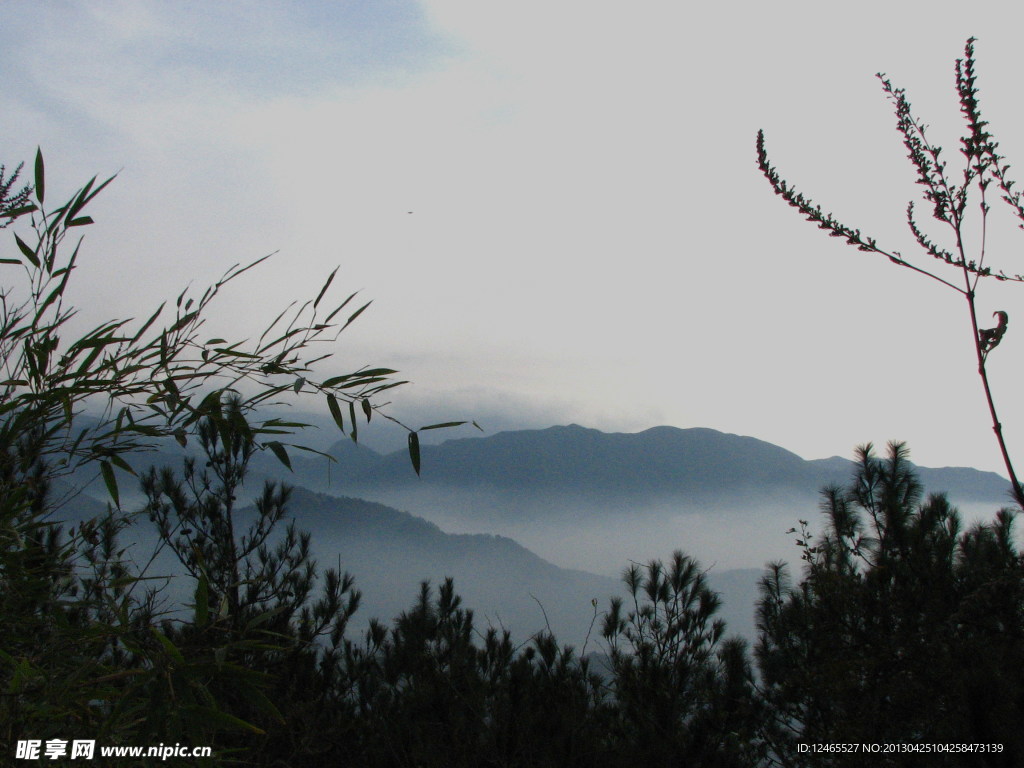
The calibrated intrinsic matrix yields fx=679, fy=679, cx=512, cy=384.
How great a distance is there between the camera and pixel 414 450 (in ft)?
6.25

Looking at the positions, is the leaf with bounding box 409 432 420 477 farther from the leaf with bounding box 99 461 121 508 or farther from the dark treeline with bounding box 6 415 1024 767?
the leaf with bounding box 99 461 121 508

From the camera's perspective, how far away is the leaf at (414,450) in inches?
74.9

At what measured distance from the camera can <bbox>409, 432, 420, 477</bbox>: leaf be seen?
1.90 metres

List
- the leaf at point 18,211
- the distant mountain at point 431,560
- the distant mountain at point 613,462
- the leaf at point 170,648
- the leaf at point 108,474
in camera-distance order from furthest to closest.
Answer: the distant mountain at point 613,462
the distant mountain at point 431,560
the leaf at point 18,211
the leaf at point 108,474
the leaf at point 170,648

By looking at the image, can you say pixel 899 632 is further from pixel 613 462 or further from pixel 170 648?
pixel 613 462

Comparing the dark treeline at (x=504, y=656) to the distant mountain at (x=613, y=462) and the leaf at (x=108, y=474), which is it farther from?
the distant mountain at (x=613, y=462)

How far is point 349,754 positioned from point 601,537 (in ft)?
252

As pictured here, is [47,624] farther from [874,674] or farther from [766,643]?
[766,643]

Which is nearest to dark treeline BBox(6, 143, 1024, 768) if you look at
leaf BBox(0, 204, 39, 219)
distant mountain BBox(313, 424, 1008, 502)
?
leaf BBox(0, 204, 39, 219)


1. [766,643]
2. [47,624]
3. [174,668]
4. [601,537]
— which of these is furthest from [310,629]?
[601,537]

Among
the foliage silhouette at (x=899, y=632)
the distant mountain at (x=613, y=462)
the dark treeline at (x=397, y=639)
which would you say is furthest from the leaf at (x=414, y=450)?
the distant mountain at (x=613, y=462)

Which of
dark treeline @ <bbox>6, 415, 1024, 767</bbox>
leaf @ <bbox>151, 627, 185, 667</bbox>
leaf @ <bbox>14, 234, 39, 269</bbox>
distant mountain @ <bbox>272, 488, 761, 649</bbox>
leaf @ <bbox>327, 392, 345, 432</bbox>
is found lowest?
distant mountain @ <bbox>272, 488, 761, 649</bbox>

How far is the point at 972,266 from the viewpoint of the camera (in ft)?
5.28

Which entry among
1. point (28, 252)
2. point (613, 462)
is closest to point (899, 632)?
point (28, 252)
